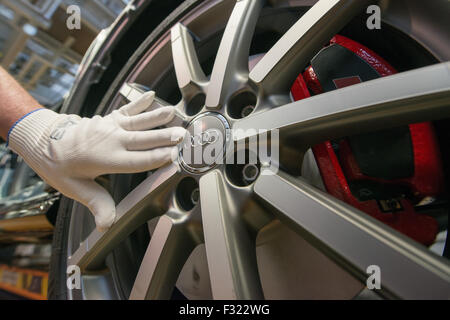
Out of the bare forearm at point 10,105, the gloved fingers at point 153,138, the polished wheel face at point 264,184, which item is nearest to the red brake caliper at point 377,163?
the polished wheel face at point 264,184

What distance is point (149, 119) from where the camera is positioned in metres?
0.61

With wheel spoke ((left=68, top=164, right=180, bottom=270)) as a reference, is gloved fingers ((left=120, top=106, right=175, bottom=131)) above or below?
above

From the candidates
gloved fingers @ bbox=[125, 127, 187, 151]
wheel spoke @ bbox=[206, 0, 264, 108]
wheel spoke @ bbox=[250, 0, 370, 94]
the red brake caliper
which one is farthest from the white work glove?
the red brake caliper

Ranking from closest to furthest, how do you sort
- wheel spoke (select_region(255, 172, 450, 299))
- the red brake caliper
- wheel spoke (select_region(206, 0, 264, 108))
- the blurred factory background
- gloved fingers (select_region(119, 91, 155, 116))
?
wheel spoke (select_region(255, 172, 450, 299)), the red brake caliper, wheel spoke (select_region(206, 0, 264, 108)), gloved fingers (select_region(119, 91, 155, 116)), the blurred factory background

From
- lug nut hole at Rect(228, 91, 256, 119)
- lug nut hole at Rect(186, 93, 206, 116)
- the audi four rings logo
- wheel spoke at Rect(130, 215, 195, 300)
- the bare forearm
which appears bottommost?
wheel spoke at Rect(130, 215, 195, 300)

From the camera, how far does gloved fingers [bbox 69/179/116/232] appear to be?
605mm

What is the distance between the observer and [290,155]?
0.47 metres

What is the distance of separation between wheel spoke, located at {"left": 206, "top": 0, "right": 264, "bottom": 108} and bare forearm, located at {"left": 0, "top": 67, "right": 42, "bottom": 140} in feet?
1.86

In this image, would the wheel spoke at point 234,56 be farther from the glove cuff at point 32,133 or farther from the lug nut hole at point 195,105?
the glove cuff at point 32,133

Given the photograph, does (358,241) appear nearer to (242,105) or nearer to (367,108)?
(367,108)

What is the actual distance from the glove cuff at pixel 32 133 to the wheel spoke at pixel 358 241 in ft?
1.98

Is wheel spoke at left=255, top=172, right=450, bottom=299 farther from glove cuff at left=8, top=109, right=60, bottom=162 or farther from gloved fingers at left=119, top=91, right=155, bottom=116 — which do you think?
glove cuff at left=8, top=109, right=60, bottom=162

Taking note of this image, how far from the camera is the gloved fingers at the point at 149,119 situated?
1.96ft

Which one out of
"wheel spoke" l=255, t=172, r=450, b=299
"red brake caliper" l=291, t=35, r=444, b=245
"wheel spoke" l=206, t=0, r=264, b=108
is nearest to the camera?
"wheel spoke" l=255, t=172, r=450, b=299
